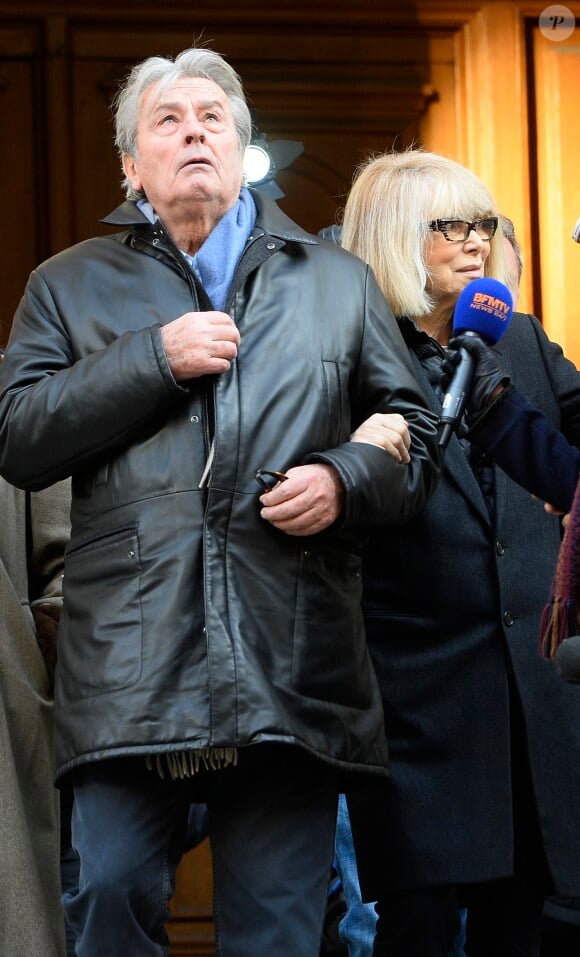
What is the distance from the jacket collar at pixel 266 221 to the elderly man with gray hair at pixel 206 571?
0.07 m

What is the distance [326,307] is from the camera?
330cm

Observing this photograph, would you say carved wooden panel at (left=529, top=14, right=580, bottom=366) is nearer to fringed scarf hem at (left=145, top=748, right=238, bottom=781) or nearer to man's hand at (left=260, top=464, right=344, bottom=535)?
man's hand at (left=260, top=464, right=344, bottom=535)

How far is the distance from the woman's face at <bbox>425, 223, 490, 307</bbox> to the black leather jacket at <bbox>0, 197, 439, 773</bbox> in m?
0.59

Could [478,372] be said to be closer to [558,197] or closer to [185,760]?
[185,760]

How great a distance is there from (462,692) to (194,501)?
0.83 meters

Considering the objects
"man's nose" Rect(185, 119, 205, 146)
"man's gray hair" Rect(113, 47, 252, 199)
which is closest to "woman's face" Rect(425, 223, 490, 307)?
"man's gray hair" Rect(113, 47, 252, 199)

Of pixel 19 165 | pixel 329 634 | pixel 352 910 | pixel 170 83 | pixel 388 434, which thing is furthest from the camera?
pixel 19 165

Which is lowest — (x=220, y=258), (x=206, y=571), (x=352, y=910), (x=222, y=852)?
(x=352, y=910)

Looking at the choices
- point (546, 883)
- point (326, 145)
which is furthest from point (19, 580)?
point (326, 145)

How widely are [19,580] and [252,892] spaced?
113 centimetres

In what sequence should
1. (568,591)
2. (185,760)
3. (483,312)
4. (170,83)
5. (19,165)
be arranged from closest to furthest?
1. (568,591)
2. (185,760)
3. (483,312)
4. (170,83)
5. (19,165)

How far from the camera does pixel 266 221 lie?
11.1ft

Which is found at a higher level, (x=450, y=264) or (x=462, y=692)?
(x=450, y=264)

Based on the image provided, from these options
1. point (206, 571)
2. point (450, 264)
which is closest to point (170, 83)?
point (450, 264)
